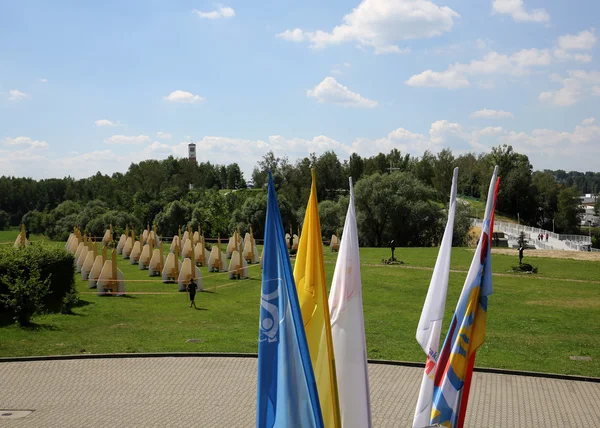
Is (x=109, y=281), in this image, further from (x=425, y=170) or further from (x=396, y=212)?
(x=425, y=170)

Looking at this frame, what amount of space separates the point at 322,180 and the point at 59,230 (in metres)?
35.9

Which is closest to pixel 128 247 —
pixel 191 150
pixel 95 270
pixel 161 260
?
pixel 161 260

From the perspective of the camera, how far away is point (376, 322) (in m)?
20.3

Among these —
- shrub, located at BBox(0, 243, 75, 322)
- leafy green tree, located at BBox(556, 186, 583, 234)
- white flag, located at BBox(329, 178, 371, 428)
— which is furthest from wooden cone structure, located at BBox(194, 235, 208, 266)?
leafy green tree, located at BBox(556, 186, 583, 234)

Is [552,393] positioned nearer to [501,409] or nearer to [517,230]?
[501,409]

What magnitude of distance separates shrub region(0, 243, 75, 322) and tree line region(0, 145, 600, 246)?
1533 cm

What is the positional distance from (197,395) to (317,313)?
7166 mm

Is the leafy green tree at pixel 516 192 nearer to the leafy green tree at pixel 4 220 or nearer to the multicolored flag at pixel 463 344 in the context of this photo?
the leafy green tree at pixel 4 220

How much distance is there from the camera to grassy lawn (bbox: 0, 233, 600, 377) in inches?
661

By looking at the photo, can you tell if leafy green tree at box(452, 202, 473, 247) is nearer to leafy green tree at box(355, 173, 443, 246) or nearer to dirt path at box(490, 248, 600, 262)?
leafy green tree at box(355, 173, 443, 246)

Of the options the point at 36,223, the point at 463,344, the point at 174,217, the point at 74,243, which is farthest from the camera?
the point at 36,223

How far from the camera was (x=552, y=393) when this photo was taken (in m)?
13.4

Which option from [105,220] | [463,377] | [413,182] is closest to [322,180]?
[413,182]

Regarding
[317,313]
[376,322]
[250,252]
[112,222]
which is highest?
[112,222]
